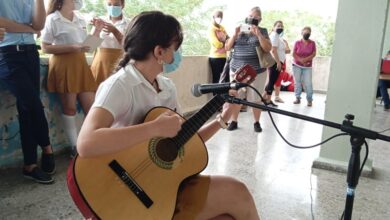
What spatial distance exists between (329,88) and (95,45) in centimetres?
178

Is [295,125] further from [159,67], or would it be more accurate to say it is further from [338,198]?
[159,67]

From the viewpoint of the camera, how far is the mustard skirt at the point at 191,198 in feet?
3.95

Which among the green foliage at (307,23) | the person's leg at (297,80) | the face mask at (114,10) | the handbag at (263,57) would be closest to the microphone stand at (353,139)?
the face mask at (114,10)

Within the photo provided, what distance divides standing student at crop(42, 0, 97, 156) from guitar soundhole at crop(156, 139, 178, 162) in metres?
1.49

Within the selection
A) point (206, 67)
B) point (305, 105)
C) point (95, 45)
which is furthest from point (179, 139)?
point (305, 105)

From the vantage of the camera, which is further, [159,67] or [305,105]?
[305,105]

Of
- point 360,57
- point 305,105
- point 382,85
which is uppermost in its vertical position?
point 360,57

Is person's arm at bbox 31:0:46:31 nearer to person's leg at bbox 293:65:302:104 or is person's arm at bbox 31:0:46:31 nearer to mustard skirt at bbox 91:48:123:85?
mustard skirt at bbox 91:48:123:85

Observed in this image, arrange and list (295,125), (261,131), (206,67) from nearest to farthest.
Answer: (261,131)
(295,125)
(206,67)

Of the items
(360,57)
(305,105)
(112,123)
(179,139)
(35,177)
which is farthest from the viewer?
(305,105)

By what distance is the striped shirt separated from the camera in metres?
3.46

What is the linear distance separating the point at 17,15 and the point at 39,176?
3.32ft

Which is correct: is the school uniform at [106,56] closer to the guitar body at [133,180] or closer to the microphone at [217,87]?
the guitar body at [133,180]

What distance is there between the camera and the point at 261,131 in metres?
3.88
